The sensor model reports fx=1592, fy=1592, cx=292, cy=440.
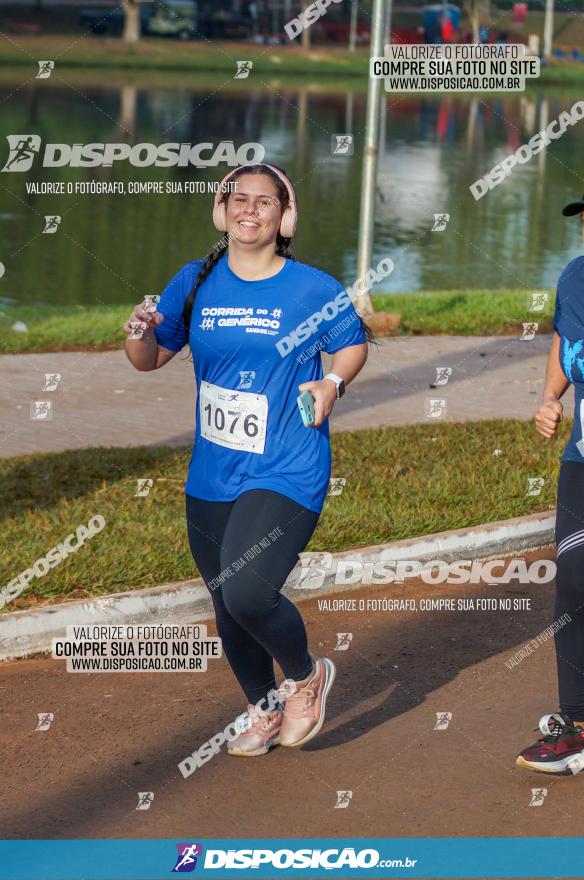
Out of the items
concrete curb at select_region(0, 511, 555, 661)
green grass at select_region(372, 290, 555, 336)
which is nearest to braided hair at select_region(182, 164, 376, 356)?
concrete curb at select_region(0, 511, 555, 661)

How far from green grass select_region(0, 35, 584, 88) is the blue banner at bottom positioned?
48643 millimetres

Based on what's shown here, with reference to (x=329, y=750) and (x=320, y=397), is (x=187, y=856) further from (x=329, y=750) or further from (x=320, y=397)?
(x=320, y=397)

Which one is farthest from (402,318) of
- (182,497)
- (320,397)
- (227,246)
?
(320,397)

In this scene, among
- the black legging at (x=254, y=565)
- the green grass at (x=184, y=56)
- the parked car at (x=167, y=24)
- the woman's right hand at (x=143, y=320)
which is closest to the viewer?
the black legging at (x=254, y=565)

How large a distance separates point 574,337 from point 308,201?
18905 millimetres

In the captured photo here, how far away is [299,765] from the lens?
5.32 m

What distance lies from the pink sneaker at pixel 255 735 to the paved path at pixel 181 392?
423 centimetres

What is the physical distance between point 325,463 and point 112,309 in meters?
9.58

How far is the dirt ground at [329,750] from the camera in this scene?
15.9 ft


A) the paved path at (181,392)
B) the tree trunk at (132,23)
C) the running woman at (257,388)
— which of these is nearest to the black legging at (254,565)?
the running woman at (257,388)

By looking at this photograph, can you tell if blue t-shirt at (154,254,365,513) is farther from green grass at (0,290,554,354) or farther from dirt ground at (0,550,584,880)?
green grass at (0,290,554,354)

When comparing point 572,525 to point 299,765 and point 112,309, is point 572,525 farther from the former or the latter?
point 112,309

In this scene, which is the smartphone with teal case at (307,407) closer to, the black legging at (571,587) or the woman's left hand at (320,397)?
the woman's left hand at (320,397)

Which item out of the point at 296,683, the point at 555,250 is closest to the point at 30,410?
the point at 296,683
